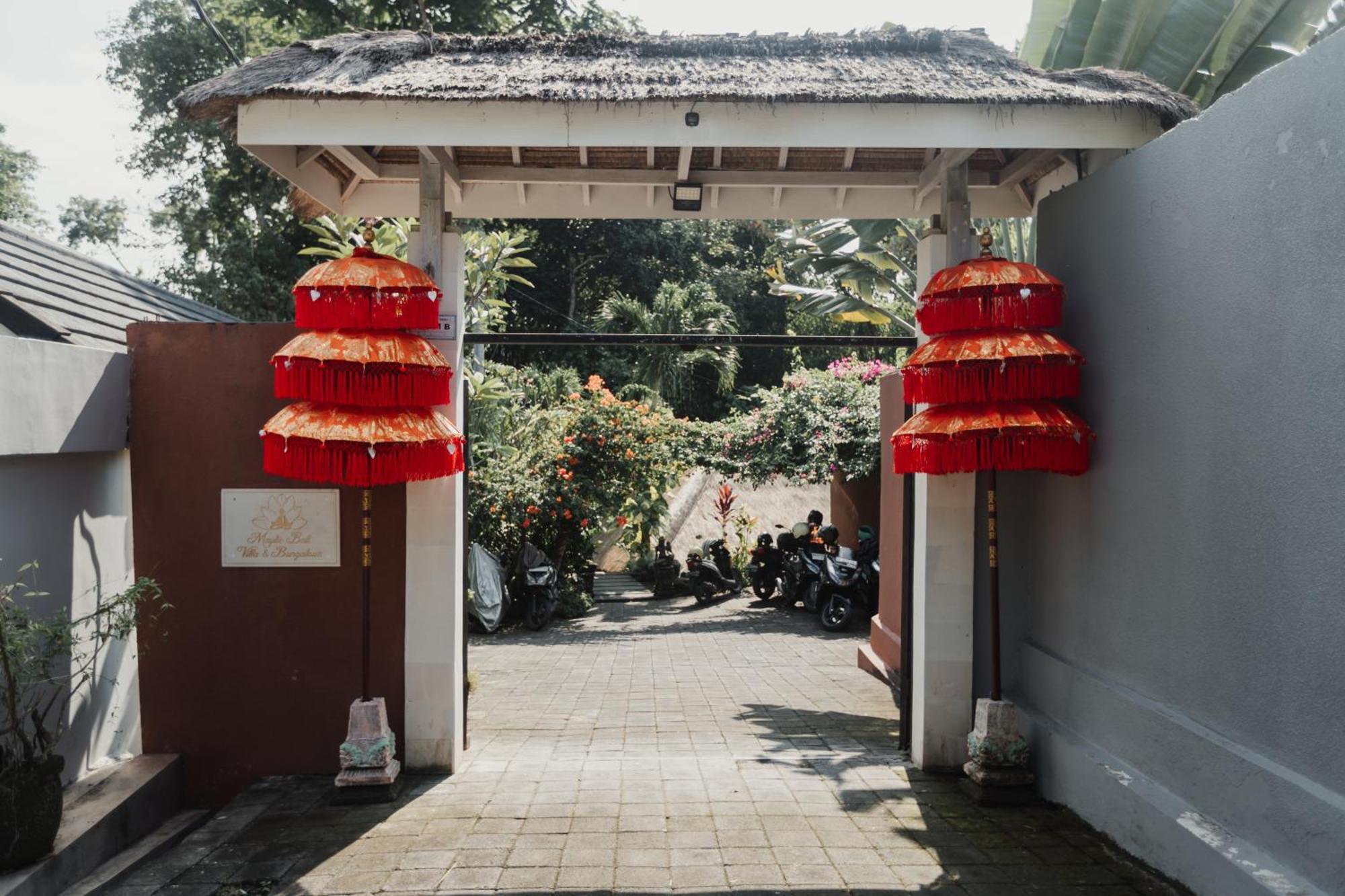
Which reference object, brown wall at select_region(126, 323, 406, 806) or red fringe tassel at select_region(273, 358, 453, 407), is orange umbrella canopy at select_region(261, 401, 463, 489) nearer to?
red fringe tassel at select_region(273, 358, 453, 407)

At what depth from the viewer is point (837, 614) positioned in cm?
1128

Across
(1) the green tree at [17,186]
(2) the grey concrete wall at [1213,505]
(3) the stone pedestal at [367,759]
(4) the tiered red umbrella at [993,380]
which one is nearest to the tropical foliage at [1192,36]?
(2) the grey concrete wall at [1213,505]

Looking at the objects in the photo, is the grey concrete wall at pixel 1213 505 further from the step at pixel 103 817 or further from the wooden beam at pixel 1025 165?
the step at pixel 103 817

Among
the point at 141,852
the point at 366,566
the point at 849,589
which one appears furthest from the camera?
the point at 849,589

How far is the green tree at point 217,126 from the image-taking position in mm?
15367

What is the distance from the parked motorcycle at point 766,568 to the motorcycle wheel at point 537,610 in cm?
318

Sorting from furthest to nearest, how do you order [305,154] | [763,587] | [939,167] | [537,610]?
1. [763,587]
2. [537,610]
3. [939,167]
4. [305,154]

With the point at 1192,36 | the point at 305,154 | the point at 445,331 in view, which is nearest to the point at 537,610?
the point at 445,331

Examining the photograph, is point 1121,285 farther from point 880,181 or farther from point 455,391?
point 455,391

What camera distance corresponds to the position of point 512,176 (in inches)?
237

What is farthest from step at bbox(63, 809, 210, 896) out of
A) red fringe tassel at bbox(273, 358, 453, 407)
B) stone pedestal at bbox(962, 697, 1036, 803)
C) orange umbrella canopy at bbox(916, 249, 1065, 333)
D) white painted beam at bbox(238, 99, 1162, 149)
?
orange umbrella canopy at bbox(916, 249, 1065, 333)

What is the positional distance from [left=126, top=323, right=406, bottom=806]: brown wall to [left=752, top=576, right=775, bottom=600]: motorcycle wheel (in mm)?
8682

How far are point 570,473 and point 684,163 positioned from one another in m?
7.04

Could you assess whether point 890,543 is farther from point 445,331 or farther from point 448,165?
point 448,165
